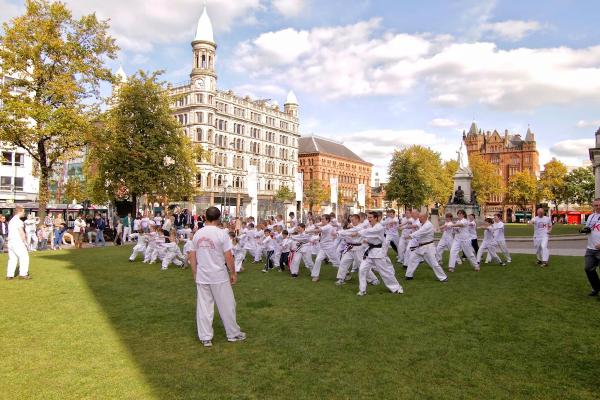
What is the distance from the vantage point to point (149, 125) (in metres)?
33.3

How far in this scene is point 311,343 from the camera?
7152 mm

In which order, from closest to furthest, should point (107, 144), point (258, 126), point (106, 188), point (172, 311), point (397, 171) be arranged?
point (172, 311) < point (107, 144) < point (106, 188) < point (397, 171) < point (258, 126)

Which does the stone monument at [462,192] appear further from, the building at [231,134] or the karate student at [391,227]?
the building at [231,134]

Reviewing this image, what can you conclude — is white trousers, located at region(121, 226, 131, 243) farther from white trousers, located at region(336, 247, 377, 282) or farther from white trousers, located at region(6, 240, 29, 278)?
white trousers, located at region(336, 247, 377, 282)

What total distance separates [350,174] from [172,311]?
11119cm

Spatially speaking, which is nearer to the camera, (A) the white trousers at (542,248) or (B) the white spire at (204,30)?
(A) the white trousers at (542,248)

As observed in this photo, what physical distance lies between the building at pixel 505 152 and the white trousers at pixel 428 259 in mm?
113378

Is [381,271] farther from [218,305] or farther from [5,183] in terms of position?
[5,183]

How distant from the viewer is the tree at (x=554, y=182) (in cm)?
9485

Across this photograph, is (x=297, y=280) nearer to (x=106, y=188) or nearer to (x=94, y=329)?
(x=94, y=329)

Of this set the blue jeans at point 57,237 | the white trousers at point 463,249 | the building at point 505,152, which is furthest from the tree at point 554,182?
the blue jeans at point 57,237

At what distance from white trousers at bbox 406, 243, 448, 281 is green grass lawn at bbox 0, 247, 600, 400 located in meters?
0.64

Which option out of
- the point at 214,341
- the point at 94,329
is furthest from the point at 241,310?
the point at 94,329

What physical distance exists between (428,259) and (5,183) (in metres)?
55.6
